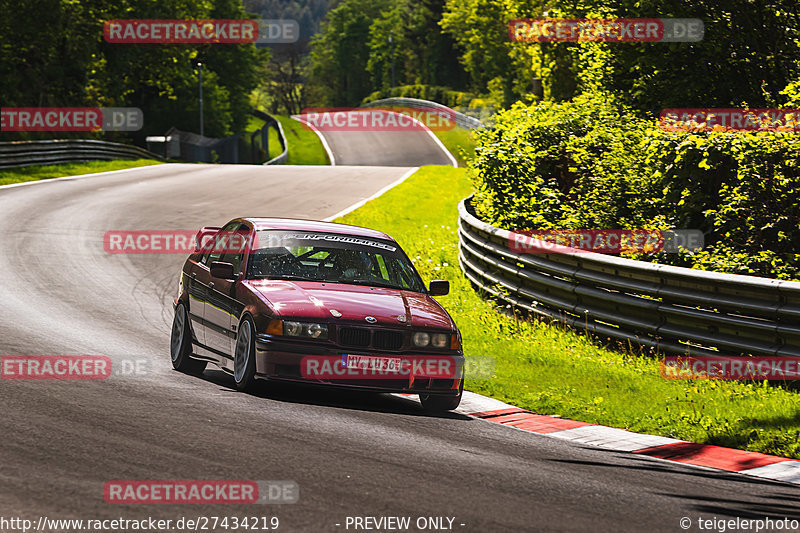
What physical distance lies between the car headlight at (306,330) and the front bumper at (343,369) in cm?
8

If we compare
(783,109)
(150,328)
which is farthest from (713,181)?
(150,328)

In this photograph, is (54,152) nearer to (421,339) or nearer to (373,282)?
(373,282)

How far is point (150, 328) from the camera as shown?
536 inches

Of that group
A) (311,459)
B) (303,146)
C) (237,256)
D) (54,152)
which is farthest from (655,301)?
(303,146)

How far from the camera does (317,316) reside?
8922mm

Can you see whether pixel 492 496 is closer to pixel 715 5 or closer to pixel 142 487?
pixel 142 487

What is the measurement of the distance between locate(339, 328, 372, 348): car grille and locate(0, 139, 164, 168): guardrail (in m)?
30.8

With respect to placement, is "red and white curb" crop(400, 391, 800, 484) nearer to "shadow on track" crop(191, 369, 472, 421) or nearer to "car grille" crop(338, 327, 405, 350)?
"shadow on track" crop(191, 369, 472, 421)

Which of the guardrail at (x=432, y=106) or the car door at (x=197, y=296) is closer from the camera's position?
the car door at (x=197, y=296)

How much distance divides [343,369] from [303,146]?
217ft

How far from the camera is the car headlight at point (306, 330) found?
8.84 metres

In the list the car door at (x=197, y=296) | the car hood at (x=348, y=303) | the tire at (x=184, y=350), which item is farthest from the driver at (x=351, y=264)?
the tire at (x=184, y=350)

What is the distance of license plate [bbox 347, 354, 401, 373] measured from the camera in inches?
351

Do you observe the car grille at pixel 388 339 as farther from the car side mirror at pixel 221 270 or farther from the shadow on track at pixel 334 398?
the car side mirror at pixel 221 270
